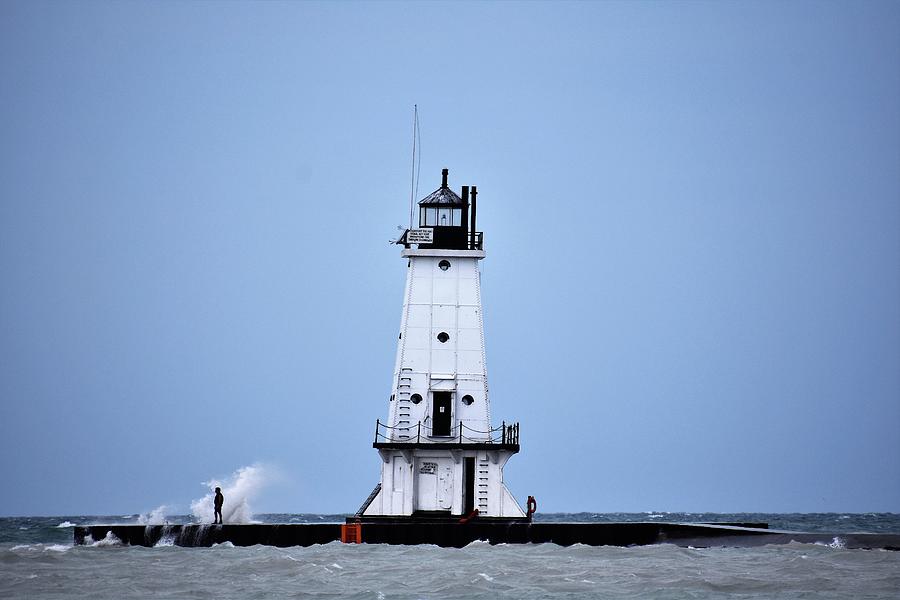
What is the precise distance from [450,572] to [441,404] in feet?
33.3

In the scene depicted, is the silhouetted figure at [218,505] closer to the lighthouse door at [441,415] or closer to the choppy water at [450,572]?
the choppy water at [450,572]

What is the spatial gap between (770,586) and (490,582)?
5.29 metres

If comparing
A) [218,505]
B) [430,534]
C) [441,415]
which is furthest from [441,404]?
[218,505]

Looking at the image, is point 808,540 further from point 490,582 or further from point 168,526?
point 168,526

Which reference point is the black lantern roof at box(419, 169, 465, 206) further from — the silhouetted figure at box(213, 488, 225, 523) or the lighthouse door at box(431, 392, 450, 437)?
the silhouetted figure at box(213, 488, 225, 523)

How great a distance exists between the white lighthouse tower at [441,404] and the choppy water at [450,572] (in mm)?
3135

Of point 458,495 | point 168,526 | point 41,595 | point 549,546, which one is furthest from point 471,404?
point 41,595

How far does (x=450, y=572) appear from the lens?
90.6 ft

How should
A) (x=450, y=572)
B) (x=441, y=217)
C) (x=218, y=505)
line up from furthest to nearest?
1. (x=441, y=217)
2. (x=218, y=505)
3. (x=450, y=572)

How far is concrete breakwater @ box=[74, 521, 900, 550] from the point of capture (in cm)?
3428

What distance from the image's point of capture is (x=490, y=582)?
25.9m

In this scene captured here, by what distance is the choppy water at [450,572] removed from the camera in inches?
973

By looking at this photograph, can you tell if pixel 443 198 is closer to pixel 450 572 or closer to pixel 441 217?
A: pixel 441 217

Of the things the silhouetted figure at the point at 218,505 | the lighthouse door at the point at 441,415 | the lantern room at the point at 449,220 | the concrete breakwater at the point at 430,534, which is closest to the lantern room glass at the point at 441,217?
the lantern room at the point at 449,220
